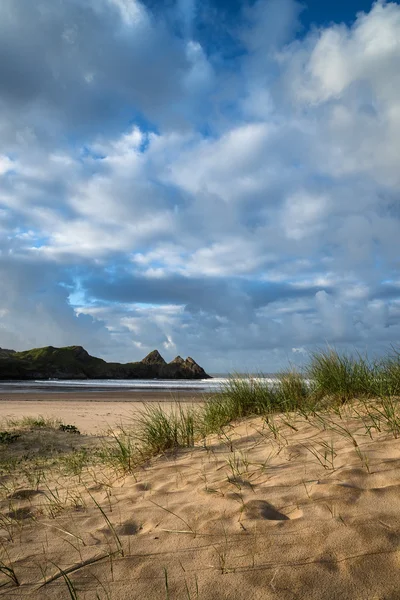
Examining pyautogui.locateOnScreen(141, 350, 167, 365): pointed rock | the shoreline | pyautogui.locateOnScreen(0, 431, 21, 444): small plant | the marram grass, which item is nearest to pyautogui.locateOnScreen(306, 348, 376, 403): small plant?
the marram grass

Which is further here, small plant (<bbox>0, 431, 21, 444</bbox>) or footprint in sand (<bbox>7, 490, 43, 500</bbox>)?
small plant (<bbox>0, 431, 21, 444</bbox>)

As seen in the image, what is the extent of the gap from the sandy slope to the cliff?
5865 centimetres

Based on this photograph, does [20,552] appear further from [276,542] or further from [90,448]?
[90,448]

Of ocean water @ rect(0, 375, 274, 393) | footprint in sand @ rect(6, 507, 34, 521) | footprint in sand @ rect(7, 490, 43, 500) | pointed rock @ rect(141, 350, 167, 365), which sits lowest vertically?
ocean water @ rect(0, 375, 274, 393)

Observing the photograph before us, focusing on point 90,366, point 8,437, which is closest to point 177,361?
point 90,366

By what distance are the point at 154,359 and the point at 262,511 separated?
64422 mm

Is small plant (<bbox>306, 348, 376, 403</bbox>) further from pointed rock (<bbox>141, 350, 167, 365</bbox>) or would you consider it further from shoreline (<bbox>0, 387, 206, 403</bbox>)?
pointed rock (<bbox>141, 350, 167, 365</bbox>)

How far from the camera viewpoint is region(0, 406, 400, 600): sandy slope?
8.01 feet

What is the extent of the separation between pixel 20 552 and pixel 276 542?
1.82m

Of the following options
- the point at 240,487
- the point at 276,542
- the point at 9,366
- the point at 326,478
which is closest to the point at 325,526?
the point at 276,542

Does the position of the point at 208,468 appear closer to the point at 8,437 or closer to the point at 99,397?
the point at 8,437

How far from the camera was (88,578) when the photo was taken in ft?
8.73

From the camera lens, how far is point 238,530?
2957mm

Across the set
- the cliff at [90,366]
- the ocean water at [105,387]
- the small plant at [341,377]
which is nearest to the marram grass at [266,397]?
the small plant at [341,377]
